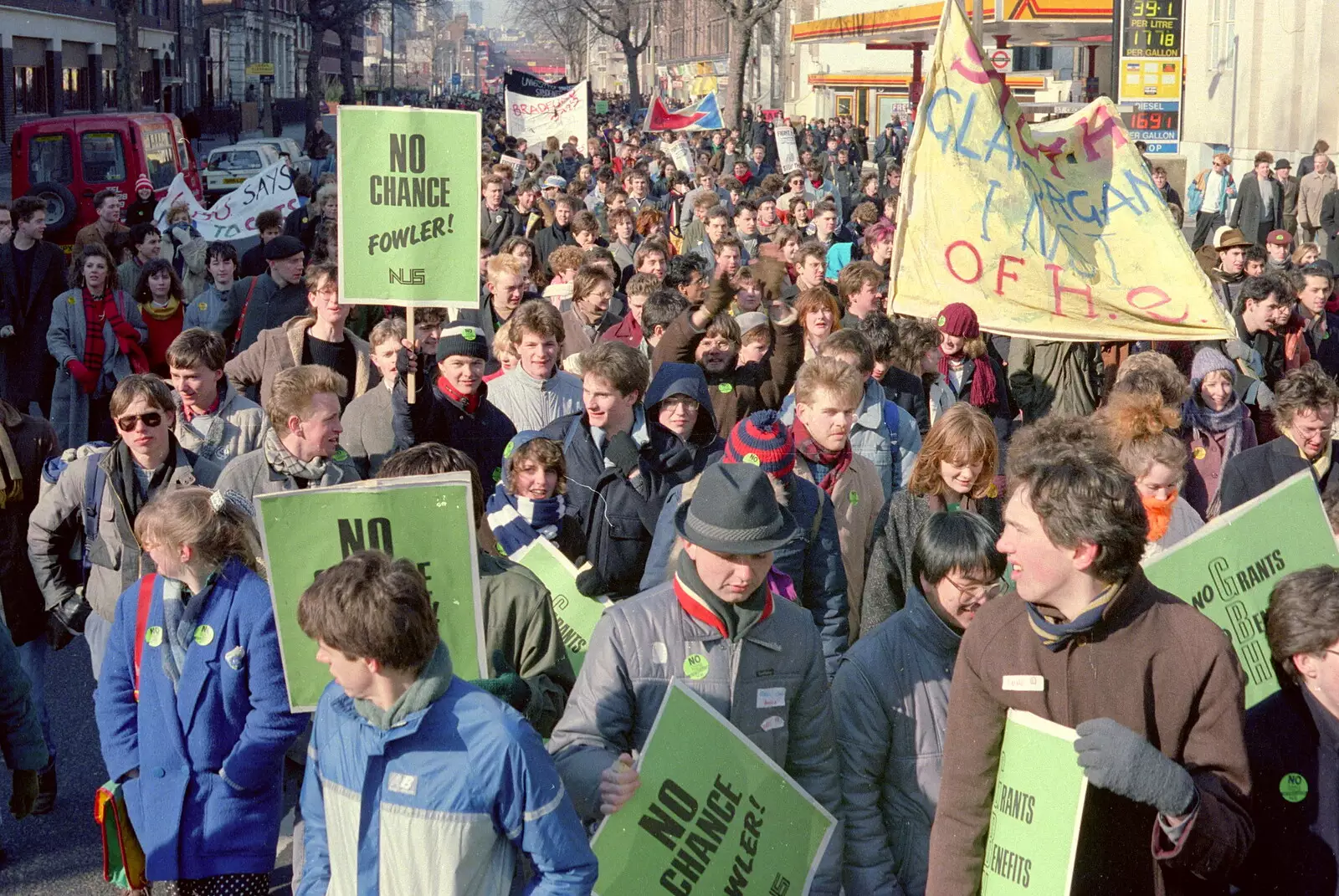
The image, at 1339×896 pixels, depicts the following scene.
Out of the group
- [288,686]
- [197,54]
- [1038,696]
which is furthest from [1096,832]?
[197,54]

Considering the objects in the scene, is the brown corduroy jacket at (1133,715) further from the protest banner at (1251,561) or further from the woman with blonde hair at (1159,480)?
the woman with blonde hair at (1159,480)

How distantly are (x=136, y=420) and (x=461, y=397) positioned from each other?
4.90 ft

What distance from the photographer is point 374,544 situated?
13.9 feet

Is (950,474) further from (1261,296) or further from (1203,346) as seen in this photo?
(1261,296)

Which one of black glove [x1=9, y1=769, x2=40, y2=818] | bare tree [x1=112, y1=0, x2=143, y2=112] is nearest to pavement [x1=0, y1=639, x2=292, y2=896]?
black glove [x1=9, y1=769, x2=40, y2=818]

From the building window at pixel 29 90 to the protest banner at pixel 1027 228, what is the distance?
45870 mm

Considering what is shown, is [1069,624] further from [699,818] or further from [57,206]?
[57,206]

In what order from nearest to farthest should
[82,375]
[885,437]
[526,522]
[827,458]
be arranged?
[526,522]
[827,458]
[885,437]
[82,375]

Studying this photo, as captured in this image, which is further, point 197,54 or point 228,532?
point 197,54

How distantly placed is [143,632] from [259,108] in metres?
68.9

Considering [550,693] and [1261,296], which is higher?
[1261,296]

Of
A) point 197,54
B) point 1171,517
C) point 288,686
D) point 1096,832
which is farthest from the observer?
point 197,54

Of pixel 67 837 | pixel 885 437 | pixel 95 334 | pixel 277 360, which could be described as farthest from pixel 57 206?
pixel 885 437

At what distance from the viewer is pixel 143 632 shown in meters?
4.35
